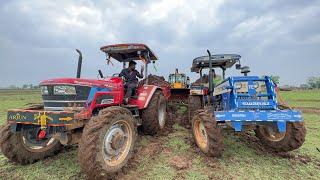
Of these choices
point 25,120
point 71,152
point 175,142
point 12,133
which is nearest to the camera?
point 25,120

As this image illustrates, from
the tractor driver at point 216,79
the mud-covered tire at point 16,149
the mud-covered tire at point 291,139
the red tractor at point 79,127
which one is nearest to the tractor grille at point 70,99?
the red tractor at point 79,127

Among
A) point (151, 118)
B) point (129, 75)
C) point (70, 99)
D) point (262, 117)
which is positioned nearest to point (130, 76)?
point (129, 75)

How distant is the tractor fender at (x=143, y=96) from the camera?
7.07m

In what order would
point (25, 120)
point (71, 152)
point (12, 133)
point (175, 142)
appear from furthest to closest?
1. point (175, 142)
2. point (71, 152)
3. point (12, 133)
4. point (25, 120)

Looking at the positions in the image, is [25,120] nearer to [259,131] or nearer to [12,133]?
[12,133]

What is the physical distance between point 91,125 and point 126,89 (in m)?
2.56

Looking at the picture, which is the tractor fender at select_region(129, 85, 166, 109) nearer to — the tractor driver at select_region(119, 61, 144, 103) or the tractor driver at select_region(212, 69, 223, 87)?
the tractor driver at select_region(119, 61, 144, 103)

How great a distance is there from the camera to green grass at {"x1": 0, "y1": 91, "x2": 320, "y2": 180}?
200 inches

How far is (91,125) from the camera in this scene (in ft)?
15.2

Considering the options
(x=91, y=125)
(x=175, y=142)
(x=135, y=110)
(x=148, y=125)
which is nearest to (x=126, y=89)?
(x=135, y=110)

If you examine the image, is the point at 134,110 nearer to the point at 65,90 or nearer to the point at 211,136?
the point at 65,90

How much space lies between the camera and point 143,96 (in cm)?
729

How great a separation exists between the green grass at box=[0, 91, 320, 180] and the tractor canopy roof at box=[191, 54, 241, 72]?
9.89 feet

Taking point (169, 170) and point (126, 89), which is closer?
point (169, 170)
